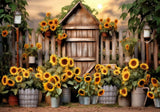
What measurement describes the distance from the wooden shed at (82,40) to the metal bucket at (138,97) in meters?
2.31

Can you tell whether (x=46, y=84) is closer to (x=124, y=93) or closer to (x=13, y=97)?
(x=13, y=97)

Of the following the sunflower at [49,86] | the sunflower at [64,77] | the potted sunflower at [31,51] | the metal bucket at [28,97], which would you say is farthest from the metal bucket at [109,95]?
the potted sunflower at [31,51]

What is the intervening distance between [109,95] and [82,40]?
248 cm

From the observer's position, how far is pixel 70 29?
7.73m

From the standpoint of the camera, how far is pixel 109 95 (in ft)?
18.8

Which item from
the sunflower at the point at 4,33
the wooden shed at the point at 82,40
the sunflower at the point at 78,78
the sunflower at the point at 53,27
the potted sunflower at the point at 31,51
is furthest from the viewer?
the wooden shed at the point at 82,40

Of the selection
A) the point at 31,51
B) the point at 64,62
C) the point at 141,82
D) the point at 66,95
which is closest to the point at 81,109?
the point at 66,95

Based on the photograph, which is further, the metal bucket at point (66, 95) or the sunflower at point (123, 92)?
the metal bucket at point (66, 95)

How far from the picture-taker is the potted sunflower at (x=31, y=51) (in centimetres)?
695

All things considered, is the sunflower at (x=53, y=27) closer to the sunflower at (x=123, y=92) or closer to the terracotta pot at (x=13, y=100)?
the terracotta pot at (x=13, y=100)

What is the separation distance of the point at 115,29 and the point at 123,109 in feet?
9.68

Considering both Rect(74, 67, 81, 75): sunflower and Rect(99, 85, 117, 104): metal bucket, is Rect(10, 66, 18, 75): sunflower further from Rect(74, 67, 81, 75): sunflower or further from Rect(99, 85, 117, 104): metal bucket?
Rect(99, 85, 117, 104): metal bucket

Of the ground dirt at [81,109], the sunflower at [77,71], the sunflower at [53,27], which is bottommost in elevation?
the ground dirt at [81,109]

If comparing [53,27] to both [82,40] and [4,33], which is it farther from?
[4,33]
